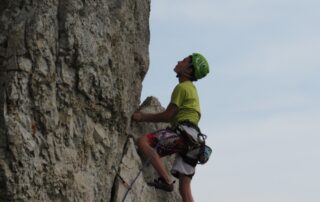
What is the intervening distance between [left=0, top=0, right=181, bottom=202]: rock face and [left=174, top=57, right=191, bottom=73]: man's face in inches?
28.7

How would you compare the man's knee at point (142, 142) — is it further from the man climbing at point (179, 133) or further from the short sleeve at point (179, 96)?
the short sleeve at point (179, 96)

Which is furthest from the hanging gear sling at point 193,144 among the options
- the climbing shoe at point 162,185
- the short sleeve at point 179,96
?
the climbing shoe at point 162,185

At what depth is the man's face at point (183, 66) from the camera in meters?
11.7

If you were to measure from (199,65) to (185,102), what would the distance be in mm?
715

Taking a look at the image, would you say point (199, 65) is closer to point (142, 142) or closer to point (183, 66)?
point (183, 66)

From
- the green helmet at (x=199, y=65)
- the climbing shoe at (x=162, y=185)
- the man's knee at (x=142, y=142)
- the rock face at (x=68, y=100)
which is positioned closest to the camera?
the rock face at (x=68, y=100)

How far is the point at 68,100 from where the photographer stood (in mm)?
10305

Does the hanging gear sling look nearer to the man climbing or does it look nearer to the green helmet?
the man climbing

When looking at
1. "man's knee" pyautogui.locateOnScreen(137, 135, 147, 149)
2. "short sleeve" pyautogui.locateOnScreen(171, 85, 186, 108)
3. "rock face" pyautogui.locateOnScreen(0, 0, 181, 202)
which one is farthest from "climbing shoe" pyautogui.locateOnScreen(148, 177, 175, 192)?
"short sleeve" pyautogui.locateOnScreen(171, 85, 186, 108)

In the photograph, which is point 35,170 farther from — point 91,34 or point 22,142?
point 91,34

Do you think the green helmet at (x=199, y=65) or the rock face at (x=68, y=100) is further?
the green helmet at (x=199, y=65)

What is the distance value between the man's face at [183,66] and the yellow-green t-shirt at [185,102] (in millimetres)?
370

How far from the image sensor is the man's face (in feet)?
38.4

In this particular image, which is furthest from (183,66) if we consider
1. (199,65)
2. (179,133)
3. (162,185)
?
(162,185)
